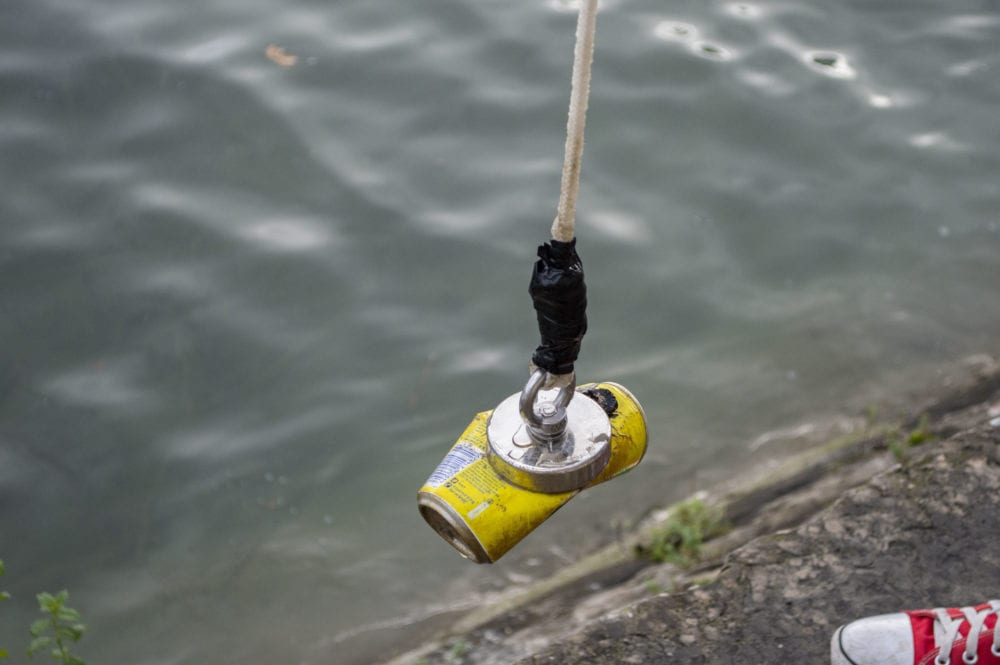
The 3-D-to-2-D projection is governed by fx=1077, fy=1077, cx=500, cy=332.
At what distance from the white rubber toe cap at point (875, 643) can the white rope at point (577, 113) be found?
3.23ft

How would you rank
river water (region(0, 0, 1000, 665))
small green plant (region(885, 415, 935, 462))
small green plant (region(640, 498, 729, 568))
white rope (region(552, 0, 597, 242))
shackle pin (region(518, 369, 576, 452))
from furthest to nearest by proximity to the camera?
river water (region(0, 0, 1000, 665)) → small green plant (region(885, 415, 935, 462)) → small green plant (region(640, 498, 729, 568)) → shackle pin (region(518, 369, 576, 452)) → white rope (region(552, 0, 597, 242))

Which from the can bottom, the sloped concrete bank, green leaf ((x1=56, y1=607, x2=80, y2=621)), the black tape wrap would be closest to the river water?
the sloped concrete bank

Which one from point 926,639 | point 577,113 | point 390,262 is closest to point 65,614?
point 577,113

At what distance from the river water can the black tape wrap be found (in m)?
1.81

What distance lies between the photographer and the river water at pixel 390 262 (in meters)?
3.55

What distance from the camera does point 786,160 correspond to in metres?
4.78

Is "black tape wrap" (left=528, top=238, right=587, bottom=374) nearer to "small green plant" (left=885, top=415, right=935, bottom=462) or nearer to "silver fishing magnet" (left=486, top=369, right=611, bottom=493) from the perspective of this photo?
"silver fishing magnet" (left=486, top=369, right=611, bottom=493)

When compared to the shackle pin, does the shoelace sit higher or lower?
lower

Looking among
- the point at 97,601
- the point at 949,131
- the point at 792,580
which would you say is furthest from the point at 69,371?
the point at 949,131

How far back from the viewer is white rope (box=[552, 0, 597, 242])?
5.41 ft

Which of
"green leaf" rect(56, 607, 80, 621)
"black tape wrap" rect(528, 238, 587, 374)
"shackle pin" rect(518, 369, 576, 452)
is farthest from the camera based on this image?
"green leaf" rect(56, 607, 80, 621)

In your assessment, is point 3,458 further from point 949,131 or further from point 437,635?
point 949,131

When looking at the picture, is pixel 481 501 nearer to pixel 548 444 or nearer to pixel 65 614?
pixel 548 444

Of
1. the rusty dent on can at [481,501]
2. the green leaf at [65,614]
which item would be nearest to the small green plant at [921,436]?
the rusty dent on can at [481,501]
